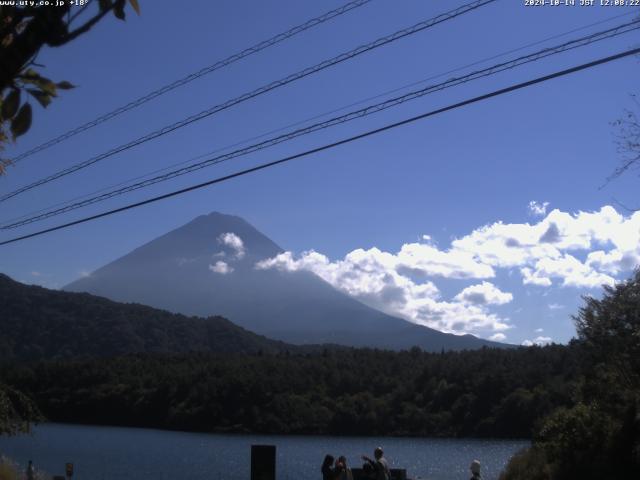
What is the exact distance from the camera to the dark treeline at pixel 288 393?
7212cm

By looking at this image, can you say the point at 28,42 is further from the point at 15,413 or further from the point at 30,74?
the point at 15,413

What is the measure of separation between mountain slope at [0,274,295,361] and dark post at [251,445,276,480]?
101m

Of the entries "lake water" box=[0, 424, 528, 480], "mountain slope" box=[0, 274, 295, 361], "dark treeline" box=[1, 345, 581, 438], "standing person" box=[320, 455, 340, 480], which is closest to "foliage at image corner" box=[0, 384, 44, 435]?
"standing person" box=[320, 455, 340, 480]

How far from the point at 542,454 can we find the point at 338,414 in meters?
63.6

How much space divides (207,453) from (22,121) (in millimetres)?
54095

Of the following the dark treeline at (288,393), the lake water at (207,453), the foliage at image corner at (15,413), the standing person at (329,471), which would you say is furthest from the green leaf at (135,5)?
the dark treeline at (288,393)

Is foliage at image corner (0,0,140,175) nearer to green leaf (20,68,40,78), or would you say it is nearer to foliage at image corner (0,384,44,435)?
green leaf (20,68,40,78)

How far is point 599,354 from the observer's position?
1909cm

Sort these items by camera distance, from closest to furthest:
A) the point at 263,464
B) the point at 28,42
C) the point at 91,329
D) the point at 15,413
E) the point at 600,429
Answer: the point at 28,42 < the point at 263,464 < the point at 600,429 < the point at 15,413 < the point at 91,329

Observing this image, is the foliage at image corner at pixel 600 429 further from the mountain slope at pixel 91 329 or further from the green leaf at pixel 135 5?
the mountain slope at pixel 91 329

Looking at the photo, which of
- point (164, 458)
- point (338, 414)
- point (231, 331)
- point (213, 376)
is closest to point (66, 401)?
point (213, 376)

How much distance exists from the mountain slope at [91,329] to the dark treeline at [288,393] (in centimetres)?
2686

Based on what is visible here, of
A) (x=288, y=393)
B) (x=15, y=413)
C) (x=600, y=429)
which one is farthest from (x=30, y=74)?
(x=288, y=393)

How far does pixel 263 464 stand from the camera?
429 inches
